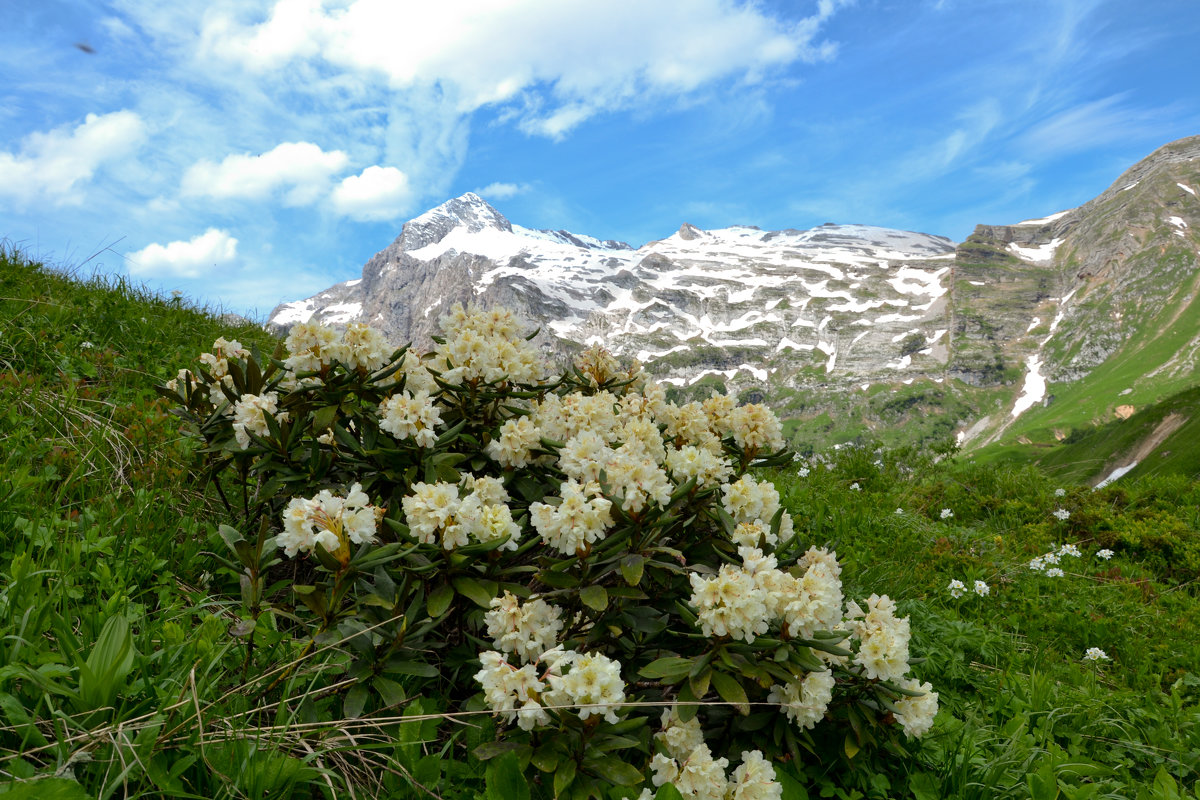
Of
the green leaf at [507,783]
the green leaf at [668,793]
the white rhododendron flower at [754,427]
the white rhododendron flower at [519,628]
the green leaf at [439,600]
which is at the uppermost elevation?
the white rhododendron flower at [754,427]

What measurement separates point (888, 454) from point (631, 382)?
660 centimetres

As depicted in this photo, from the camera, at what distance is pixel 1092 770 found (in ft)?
10.3

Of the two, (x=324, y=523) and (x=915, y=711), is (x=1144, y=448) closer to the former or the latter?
(x=915, y=711)

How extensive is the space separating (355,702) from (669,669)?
1.31m

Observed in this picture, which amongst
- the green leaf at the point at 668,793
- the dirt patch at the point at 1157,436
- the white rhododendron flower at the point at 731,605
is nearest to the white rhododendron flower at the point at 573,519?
the white rhododendron flower at the point at 731,605

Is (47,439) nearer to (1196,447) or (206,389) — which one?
(206,389)

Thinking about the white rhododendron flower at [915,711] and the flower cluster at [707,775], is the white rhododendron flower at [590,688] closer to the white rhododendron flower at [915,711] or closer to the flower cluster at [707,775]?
the flower cluster at [707,775]

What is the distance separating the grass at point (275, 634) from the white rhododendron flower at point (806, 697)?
29 centimetres

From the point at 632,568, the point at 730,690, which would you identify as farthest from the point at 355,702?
the point at 730,690

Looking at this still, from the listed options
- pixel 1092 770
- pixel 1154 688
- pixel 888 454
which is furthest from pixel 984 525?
pixel 1092 770

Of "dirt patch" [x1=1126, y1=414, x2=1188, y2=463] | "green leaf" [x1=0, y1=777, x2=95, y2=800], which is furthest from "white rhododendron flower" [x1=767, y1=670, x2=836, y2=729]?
"dirt patch" [x1=1126, y1=414, x2=1188, y2=463]

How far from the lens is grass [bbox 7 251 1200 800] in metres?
2.29

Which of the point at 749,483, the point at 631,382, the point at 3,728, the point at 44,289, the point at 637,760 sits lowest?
the point at 637,760

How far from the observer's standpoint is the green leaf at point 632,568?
2432mm
